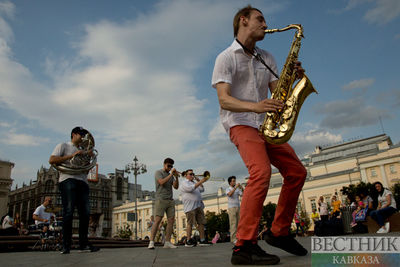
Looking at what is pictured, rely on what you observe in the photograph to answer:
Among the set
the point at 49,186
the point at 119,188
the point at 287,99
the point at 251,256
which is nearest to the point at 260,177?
the point at 251,256

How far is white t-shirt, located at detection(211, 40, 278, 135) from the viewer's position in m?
→ 2.89

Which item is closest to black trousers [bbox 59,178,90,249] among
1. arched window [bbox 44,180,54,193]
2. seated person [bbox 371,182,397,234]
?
seated person [bbox 371,182,397,234]

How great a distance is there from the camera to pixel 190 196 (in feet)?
29.3

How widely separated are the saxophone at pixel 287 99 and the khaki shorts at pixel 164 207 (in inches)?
198

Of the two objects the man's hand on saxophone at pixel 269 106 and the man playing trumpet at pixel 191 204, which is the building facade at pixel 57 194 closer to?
the man playing trumpet at pixel 191 204

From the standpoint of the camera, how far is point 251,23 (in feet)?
10.0

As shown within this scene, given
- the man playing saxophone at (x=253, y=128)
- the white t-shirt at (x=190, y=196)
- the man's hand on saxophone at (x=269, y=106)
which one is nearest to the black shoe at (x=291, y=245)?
the man playing saxophone at (x=253, y=128)

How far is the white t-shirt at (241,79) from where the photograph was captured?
9.48 ft

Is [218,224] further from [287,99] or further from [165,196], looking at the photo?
[287,99]

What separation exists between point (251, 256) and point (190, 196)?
262 inches

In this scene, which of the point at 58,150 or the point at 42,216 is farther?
the point at 42,216

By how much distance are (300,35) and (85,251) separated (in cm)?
531

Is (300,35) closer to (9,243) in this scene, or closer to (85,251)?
(85,251)

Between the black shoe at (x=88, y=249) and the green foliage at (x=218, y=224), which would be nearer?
the black shoe at (x=88, y=249)
